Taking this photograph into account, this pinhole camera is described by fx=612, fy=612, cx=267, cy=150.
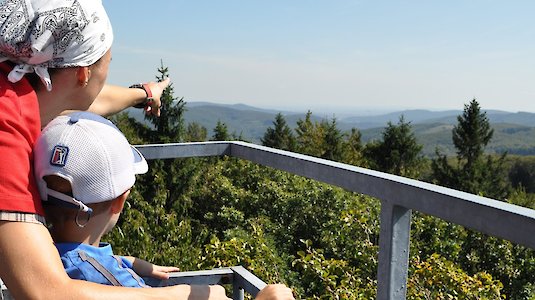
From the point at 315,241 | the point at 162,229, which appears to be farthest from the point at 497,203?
the point at 315,241

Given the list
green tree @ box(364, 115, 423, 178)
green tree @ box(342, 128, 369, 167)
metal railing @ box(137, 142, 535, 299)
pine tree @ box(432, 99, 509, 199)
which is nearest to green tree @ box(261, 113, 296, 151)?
green tree @ box(342, 128, 369, 167)

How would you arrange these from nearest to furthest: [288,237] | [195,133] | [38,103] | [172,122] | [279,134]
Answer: [38,103] < [288,237] < [172,122] < [279,134] < [195,133]

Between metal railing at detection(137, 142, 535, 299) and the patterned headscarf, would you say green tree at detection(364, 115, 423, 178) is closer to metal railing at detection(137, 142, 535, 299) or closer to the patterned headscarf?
metal railing at detection(137, 142, 535, 299)

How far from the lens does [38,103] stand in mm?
1179

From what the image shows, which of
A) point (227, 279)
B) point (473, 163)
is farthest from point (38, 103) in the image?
point (473, 163)

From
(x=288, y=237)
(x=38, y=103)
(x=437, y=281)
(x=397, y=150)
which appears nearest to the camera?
(x=38, y=103)

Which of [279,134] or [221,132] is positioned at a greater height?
[221,132]

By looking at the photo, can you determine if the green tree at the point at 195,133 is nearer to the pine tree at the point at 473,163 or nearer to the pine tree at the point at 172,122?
the pine tree at the point at 473,163

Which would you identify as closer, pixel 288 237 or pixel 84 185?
pixel 84 185

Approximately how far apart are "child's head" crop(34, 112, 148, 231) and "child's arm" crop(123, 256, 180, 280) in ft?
1.64

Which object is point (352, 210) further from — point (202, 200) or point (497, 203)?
point (497, 203)

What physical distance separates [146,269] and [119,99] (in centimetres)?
54

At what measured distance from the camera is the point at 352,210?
5.39m

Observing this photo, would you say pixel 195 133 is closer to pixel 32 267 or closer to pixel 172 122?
pixel 172 122
